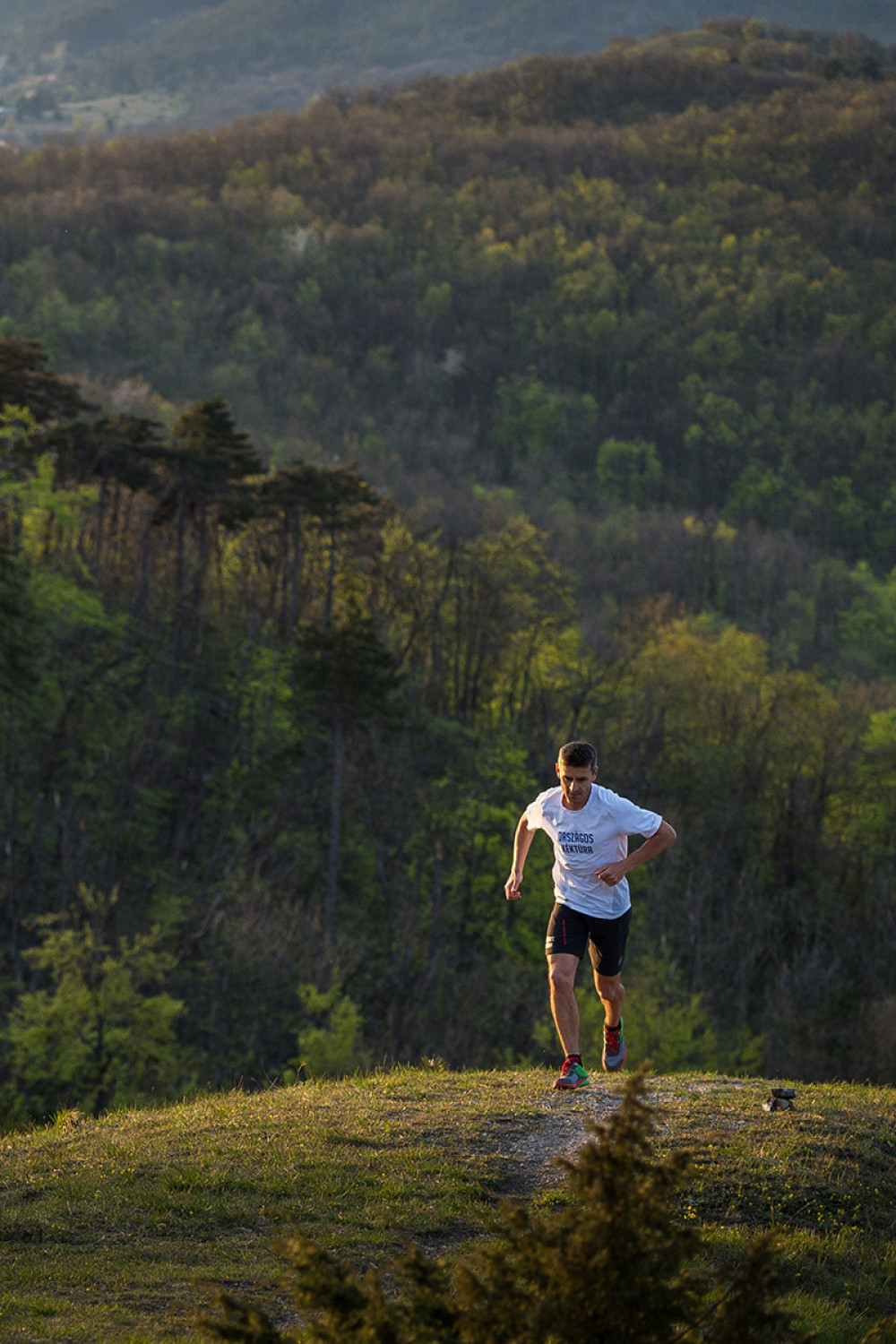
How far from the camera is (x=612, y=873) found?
8.30 m

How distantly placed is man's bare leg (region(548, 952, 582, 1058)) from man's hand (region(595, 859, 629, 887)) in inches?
20.5

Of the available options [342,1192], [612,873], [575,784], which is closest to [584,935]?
[612,873]

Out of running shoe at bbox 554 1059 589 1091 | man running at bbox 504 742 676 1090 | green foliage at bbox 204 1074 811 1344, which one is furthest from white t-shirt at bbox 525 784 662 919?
green foliage at bbox 204 1074 811 1344

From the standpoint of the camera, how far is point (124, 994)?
115ft

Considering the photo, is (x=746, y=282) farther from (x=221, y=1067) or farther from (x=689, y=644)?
(x=221, y=1067)

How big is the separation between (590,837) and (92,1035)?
2968 cm

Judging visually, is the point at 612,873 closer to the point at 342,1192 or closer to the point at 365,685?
the point at 342,1192

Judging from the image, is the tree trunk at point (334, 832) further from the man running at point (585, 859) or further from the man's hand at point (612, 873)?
the man's hand at point (612, 873)

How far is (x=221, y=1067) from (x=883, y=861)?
1194 inches

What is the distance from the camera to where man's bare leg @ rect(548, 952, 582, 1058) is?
27.9 ft

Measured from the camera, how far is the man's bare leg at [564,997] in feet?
27.9

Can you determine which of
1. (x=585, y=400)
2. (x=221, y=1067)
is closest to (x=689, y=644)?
(x=221, y=1067)

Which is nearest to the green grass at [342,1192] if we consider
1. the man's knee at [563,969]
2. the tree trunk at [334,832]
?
the man's knee at [563,969]

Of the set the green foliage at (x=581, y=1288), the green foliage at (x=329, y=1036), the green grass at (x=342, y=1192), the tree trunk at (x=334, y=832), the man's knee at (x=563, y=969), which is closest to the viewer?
the green foliage at (x=581, y=1288)
